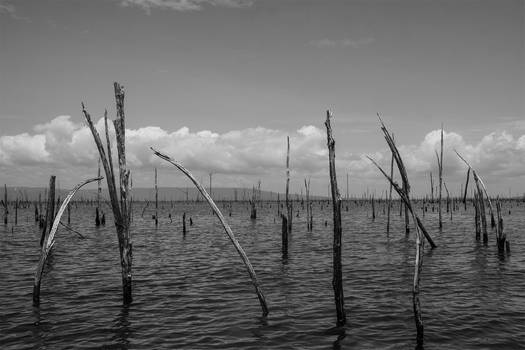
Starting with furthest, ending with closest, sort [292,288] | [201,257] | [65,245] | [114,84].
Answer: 1. [65,245]
2. [201,257]
3. [292,288]
4. [114,84]

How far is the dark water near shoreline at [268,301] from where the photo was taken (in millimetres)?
9641

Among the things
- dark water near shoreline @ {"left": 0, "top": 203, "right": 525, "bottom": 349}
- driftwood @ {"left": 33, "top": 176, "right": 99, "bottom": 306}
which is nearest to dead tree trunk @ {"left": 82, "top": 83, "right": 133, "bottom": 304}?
driftwood @ {"left": 33, "top": 176, "right": 99, "bottom": 306}

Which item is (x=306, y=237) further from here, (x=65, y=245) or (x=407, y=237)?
(x=65, y=245)

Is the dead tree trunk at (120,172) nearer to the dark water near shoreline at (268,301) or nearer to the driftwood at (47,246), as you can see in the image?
the driftwood at (47,246)

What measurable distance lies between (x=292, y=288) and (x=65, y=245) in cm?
1872

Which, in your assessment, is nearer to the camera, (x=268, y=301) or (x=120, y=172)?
(x=120, y=172)

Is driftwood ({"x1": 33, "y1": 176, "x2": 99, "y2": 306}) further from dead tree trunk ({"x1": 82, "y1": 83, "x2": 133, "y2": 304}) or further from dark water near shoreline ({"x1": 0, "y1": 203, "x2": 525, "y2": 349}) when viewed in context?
dead tree trunk ({"x1": 82, "y1": 83, "x2": 133, "y2": 304})

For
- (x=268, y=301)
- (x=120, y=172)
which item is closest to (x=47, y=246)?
(x=120, y=172)

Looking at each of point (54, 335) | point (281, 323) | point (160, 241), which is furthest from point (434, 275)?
point (160, 241)

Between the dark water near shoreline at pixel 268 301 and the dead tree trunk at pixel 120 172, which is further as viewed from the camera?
the dead tree trunk at pixel 120 172

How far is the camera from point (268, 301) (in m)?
12.8

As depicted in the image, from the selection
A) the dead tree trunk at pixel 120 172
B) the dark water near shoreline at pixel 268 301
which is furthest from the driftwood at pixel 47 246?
the dead tree trunk at pixel 120 172

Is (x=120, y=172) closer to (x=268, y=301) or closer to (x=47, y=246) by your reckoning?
(x=47, y=246)

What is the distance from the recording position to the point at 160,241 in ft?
99.4
